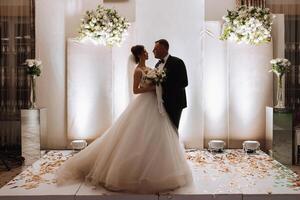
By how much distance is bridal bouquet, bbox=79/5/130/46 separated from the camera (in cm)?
651

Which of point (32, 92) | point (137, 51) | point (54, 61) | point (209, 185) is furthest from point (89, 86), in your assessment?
point (209, 185)

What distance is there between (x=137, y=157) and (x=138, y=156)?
2 centimetres

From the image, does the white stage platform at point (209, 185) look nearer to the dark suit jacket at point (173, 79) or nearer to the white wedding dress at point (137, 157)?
the white wedding dress at point (137, 157)

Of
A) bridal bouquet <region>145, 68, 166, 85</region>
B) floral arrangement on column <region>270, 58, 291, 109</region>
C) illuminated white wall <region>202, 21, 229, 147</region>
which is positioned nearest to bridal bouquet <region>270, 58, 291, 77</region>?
floral arrangement on column <region>270, 58, 291, 109</region>

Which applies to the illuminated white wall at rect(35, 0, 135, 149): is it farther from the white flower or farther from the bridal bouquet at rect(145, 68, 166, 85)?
the bridal bouquet at rect(145, 68, 166, 85)

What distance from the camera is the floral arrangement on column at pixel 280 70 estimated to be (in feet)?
20.9

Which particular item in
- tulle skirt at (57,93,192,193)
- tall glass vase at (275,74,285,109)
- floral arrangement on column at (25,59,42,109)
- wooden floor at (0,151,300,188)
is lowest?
wooden floor at (0,151,300,188)

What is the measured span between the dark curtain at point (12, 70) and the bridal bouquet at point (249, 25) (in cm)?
376

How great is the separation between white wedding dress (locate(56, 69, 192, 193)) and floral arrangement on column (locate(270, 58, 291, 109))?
252 centimetres

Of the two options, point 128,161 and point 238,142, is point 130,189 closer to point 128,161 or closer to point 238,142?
point 128,161

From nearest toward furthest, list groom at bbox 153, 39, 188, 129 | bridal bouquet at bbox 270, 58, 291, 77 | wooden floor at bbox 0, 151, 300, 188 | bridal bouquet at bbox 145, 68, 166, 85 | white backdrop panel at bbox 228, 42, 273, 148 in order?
bridal bouquet at bbox 145, 68, 166, 85
groom at bbox 153, 39, 188, 129
wooden floor at bbox 0, 151, 300, 188
bridal bouquet at bbox 270, 58, 291, 77
white backdrop panel at bbox 228, 42, 273, 148

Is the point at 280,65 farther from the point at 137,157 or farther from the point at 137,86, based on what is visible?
the point at 137,157

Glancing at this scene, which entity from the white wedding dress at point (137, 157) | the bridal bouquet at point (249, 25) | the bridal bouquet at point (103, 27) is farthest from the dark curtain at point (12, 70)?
the bridal bouquet at point (249, 25)

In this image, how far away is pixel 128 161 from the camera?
4.32m
